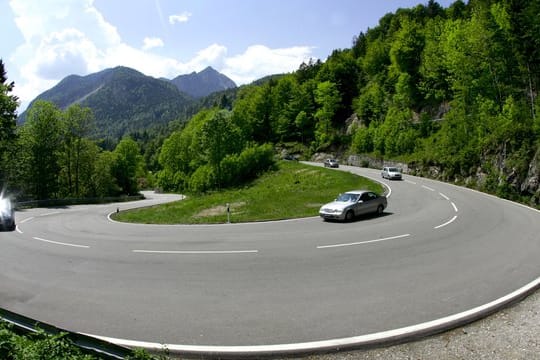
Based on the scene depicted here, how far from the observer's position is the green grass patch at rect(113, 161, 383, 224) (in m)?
22.6

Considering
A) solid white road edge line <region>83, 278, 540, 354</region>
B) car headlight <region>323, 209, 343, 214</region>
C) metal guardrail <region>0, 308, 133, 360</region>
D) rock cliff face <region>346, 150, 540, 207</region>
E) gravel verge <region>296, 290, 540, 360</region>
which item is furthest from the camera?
rock cliff face <region>346, 150, 540, 207</region>

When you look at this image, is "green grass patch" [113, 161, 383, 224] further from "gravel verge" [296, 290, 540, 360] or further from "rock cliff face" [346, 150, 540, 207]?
"gravel verge" [296, 290, 540, 360]

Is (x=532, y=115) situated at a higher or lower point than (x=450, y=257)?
higher

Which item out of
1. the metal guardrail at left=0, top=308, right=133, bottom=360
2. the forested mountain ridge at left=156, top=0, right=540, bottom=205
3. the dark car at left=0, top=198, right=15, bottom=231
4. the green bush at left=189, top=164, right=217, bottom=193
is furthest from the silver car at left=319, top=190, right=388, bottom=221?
the green bush at left=189, top=164, right=217, bottom=193

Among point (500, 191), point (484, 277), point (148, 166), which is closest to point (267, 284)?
point (484, 277)

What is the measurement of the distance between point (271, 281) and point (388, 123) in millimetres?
54827

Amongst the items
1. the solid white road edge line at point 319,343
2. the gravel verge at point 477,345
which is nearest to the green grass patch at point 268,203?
the solid white road edge line at point 319,343

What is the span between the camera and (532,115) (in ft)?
118

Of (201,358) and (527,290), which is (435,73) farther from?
(201,358)

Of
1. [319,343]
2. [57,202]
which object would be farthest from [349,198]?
[57,202]

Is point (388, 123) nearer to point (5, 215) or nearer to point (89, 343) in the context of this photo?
point (5, 215)

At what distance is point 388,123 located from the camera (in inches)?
2287

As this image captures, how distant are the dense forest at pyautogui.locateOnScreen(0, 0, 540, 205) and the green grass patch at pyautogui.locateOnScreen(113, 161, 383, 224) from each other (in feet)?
36.5

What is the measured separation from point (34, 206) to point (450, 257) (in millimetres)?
41715
